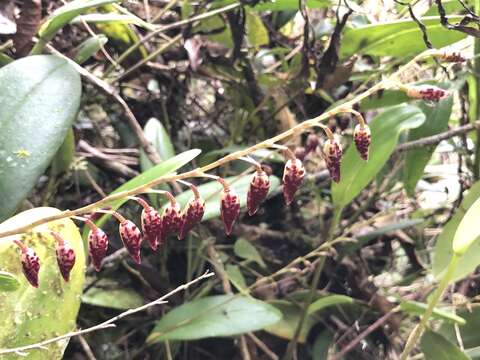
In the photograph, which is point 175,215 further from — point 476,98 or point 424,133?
point 476,98

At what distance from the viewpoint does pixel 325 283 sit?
113cm

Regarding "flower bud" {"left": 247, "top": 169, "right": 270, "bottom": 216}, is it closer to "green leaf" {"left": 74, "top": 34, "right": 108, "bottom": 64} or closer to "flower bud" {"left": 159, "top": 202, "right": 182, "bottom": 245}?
"flower bud" {"left": 159, "top": 202, "right": 182, "bottom": 245}

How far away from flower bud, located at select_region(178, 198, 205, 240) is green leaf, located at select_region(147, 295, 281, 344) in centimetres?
35

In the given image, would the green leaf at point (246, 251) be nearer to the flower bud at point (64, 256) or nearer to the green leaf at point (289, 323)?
the green leaf at point (289, 323)

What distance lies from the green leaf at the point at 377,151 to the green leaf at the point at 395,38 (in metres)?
0.14

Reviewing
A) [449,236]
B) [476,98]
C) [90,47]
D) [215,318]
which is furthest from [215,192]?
[476,98]

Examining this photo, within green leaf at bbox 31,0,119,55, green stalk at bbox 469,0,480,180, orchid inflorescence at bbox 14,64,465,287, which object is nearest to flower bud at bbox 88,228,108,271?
orchid inflorescence at bbox 14,64,465,287

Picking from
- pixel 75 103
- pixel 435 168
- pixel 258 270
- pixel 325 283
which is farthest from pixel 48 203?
pixel 435 168

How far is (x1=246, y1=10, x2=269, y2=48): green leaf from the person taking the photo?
1.14 metres

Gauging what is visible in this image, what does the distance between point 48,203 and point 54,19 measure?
0.31 m

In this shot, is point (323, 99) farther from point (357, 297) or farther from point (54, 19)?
point (54, 19)

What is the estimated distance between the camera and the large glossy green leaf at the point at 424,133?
40.9 inches

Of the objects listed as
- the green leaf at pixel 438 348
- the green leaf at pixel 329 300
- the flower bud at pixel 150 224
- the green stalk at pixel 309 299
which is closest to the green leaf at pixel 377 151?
the green stalk at pixel 309 299

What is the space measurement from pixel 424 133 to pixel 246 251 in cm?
37
